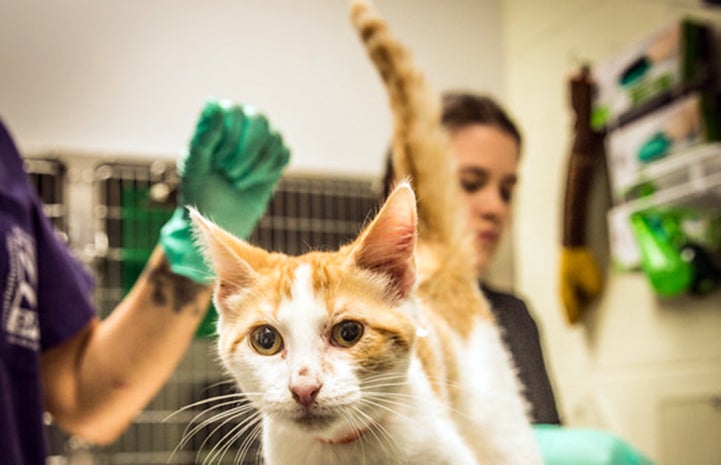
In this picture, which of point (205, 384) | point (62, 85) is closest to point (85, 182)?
point (62, 85)

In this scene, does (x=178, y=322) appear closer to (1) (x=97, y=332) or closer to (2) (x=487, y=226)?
(1) (x=97, y=332)

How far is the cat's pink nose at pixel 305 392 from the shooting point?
313 mm

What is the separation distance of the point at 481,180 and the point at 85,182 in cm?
32

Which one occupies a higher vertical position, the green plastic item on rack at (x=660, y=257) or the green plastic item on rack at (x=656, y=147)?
the green plastic item on rack at (x=656, y=147)

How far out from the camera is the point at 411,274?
332 millimetres

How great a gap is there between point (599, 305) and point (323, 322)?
1.18 ft

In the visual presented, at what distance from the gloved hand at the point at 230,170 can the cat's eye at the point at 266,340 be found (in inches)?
5.9

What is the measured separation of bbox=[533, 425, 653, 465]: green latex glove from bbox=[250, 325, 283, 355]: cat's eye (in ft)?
0.63

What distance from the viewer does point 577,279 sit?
23.6 inches

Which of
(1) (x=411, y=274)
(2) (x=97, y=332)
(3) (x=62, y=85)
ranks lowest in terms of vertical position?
(2) (x=97, y=332)

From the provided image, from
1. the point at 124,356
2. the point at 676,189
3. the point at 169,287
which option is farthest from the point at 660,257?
the point at 124,356

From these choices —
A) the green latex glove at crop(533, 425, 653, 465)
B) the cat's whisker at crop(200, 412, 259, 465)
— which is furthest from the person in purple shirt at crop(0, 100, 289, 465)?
the green latex glove at crop(533, 425, 653, 465)

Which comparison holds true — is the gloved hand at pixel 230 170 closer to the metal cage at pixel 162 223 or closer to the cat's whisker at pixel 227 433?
the metal cage at pixel 162 223

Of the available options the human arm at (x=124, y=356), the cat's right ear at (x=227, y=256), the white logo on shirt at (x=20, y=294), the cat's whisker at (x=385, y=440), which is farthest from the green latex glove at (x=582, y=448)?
the white logo on shirt at (x=20, y=294)
